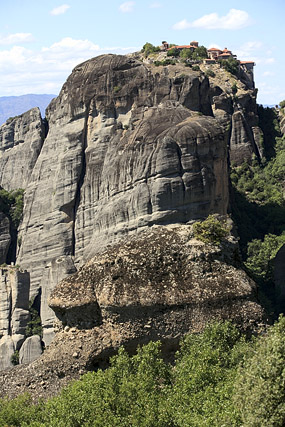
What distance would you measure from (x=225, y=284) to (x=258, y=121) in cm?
8019

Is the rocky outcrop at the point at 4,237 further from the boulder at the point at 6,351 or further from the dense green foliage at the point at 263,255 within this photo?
the dense green foliage at the point at 263,255

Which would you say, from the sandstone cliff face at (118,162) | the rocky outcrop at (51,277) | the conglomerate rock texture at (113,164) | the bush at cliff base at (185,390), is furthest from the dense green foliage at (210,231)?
the rocky outcrop at (51,277)

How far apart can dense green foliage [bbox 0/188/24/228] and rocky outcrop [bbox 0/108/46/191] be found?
226cm

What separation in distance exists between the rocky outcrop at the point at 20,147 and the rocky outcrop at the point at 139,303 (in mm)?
65134

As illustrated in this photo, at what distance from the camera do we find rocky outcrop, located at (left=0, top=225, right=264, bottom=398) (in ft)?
81.6

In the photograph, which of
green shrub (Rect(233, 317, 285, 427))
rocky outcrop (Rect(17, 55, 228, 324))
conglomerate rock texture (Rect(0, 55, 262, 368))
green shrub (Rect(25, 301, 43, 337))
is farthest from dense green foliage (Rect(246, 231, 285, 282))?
green shrub (Rect(233, 317, 285, 427))

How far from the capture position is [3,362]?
72.0 m

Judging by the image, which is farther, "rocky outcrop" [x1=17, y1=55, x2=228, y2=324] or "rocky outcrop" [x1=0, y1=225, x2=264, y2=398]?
"rocky outcrop" [x1=17, y1=55, x2=228, y2=324]

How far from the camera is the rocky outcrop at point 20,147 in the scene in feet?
298

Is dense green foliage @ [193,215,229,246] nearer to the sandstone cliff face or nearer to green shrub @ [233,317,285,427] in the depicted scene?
green shrub @ [233,317,285,427]

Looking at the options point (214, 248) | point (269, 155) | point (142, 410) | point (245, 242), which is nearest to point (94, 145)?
point (245, 242)

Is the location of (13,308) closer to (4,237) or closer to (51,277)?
(51,277)

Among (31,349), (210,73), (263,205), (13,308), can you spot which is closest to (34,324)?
(13,308)

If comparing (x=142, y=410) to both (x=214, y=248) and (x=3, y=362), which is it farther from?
(x=3, y=362)
